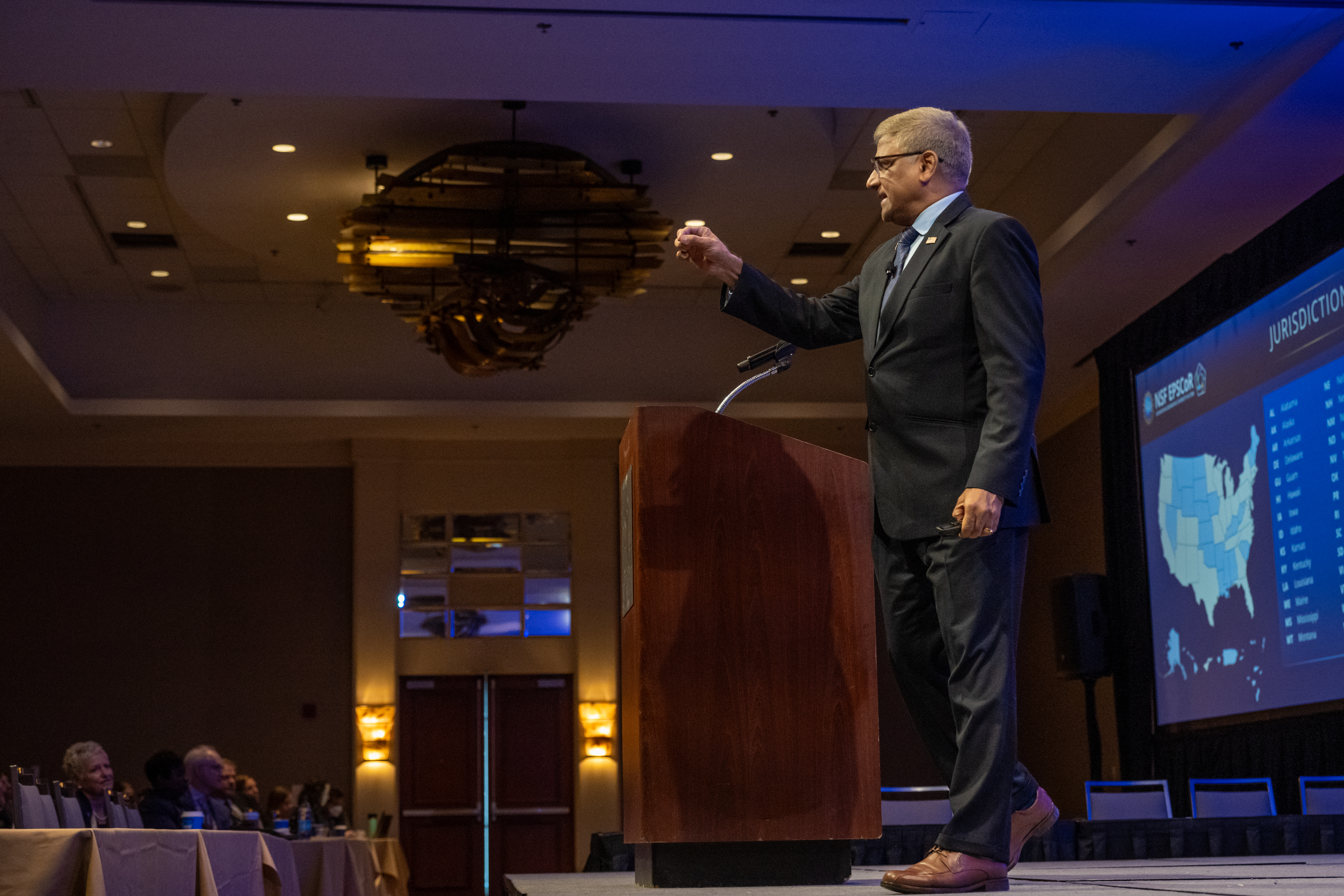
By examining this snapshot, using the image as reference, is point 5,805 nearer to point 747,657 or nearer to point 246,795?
point 246,795

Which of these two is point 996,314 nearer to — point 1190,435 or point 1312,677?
point 1312,677

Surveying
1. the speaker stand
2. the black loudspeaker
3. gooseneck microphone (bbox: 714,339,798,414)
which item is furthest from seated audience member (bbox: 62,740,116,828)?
the speaker stand

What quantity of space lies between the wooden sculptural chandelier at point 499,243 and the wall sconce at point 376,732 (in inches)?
199

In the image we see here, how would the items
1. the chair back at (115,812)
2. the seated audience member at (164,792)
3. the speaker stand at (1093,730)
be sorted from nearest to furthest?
the chair back at (115,812), the seated audience member at (164,792), the speaker stand at (1093,730)

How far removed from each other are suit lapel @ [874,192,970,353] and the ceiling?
369 cm

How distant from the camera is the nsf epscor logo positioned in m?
8.13

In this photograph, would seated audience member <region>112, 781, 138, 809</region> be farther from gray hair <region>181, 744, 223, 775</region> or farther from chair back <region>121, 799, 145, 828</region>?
gray hair <region>181, 744, 223, 775</region>

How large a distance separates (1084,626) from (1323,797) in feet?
10.4

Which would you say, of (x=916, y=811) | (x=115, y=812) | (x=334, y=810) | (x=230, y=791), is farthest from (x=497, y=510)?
(x=115, y=812)

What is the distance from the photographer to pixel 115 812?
5422mm

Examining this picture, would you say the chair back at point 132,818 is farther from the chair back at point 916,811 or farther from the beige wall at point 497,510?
the beige wall at point 497,510

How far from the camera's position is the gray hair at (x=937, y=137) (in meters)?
2.44

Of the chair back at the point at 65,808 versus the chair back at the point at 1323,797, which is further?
the chair back at the point at 1323,797

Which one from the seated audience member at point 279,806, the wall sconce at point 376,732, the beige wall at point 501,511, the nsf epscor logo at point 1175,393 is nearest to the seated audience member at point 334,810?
the seated audience member at point 279,806
